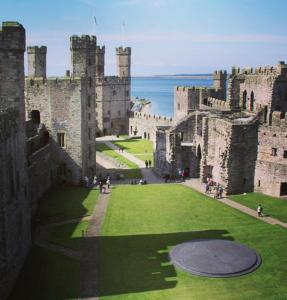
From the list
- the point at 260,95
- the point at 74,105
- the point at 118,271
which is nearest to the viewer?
the point at 118,271

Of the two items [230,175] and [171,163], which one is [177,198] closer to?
[230,175]

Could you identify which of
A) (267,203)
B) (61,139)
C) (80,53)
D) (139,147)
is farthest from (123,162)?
(267,203)

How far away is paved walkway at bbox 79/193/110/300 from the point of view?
19.9m

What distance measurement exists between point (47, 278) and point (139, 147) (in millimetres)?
39265

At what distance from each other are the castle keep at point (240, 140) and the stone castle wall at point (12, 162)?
16998 mm

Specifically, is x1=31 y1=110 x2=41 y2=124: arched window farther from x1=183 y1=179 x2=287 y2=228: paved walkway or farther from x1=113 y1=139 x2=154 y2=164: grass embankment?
x1=113 y1=139 x2=154 y2=164: grass embankment

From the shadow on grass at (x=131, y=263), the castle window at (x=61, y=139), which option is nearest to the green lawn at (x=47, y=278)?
the shadow on grass at (x=131, y=263)

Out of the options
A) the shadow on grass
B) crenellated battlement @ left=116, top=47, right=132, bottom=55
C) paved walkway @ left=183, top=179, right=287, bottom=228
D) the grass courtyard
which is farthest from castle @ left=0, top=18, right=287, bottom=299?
crenellated battlement @ left=116, top=47, right=132, bottom=55

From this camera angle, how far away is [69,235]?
26.7 meters

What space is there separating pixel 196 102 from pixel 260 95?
1581 cm

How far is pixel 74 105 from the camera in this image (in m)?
38.2

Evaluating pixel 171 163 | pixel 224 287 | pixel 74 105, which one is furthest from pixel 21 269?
pixel 171 163

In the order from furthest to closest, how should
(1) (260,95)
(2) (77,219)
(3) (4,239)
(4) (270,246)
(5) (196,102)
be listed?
(5) (196,102), (1) (260,95), (2) (77,219), (4) (270,246), (3) (4,239)

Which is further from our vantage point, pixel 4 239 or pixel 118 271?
pixel 118 271
